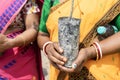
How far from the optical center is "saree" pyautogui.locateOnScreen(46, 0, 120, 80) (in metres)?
1.82

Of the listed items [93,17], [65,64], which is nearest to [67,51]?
[65,64]

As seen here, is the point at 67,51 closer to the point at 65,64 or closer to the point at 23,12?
the point at 65,64

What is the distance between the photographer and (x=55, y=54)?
180cm

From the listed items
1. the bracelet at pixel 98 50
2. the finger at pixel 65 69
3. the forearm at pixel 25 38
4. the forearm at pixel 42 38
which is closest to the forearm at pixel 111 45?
the bracelet at pixel 98 50

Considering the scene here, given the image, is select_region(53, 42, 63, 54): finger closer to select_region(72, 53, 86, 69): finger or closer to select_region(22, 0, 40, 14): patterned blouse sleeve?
select_region(72, 53, 86, 69): finger

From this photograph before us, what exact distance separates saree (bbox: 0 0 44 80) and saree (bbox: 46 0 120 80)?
1.19ft

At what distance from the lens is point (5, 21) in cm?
219

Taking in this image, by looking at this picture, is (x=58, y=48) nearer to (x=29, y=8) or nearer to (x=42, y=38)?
(x=42, y=38)

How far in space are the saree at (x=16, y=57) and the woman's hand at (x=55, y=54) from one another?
0.41 m

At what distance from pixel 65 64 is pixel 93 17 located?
0.85ft

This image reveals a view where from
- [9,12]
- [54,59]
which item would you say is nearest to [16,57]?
[9,12]

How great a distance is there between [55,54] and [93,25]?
23 cm

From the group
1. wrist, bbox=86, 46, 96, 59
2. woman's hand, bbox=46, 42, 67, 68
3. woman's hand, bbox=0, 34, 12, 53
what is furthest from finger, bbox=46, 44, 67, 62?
woman's hand, bbox=0, 34, 12, 53

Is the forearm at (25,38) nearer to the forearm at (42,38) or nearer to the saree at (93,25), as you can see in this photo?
the forearm at (42,38)
